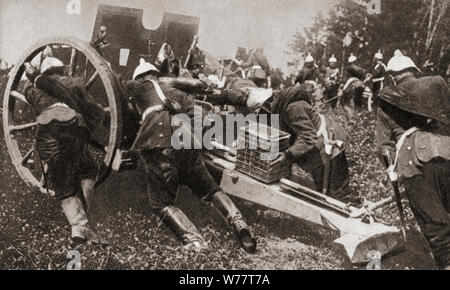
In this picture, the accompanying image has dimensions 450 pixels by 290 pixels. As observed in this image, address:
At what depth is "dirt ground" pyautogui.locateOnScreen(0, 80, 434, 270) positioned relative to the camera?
14.9 ft

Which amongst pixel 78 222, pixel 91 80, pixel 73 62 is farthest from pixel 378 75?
pixel 78 222

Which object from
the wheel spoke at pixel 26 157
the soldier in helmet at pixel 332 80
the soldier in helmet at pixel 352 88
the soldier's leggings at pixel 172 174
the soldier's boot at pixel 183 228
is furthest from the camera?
the soldier in helmet at pixel 332 80

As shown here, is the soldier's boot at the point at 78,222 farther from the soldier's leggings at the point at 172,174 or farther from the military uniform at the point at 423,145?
the military uniform at the point at 423,145

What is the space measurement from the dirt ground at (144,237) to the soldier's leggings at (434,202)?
1.17 ft

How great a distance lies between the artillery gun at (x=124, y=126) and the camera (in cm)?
452

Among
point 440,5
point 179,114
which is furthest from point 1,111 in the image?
point 440,5

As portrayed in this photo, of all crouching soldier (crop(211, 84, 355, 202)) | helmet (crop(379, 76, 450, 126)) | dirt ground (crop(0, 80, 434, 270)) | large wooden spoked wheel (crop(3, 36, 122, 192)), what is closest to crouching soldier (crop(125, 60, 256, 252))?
dirt ground (crop(0, 80, 434, 270))

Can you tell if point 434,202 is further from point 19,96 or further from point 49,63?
point 19,96

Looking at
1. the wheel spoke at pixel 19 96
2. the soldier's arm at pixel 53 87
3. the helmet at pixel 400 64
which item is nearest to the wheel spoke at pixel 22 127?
the wheel spoke at pixel 19 96

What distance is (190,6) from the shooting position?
203 inches

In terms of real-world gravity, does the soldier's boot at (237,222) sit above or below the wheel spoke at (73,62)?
below

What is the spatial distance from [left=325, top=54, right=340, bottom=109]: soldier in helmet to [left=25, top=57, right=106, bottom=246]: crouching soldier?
290 centimetres

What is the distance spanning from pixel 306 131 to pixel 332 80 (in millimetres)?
1384

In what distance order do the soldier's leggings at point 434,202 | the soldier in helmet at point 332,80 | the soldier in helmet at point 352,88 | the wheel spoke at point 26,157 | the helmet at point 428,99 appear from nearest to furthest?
the soldier's leggings at point 434,202, the helmet at point 428,99, the wheel spoke at point 26,157, the soldier in helmet at point 352,88, the soldier in helmet at point 332,80
